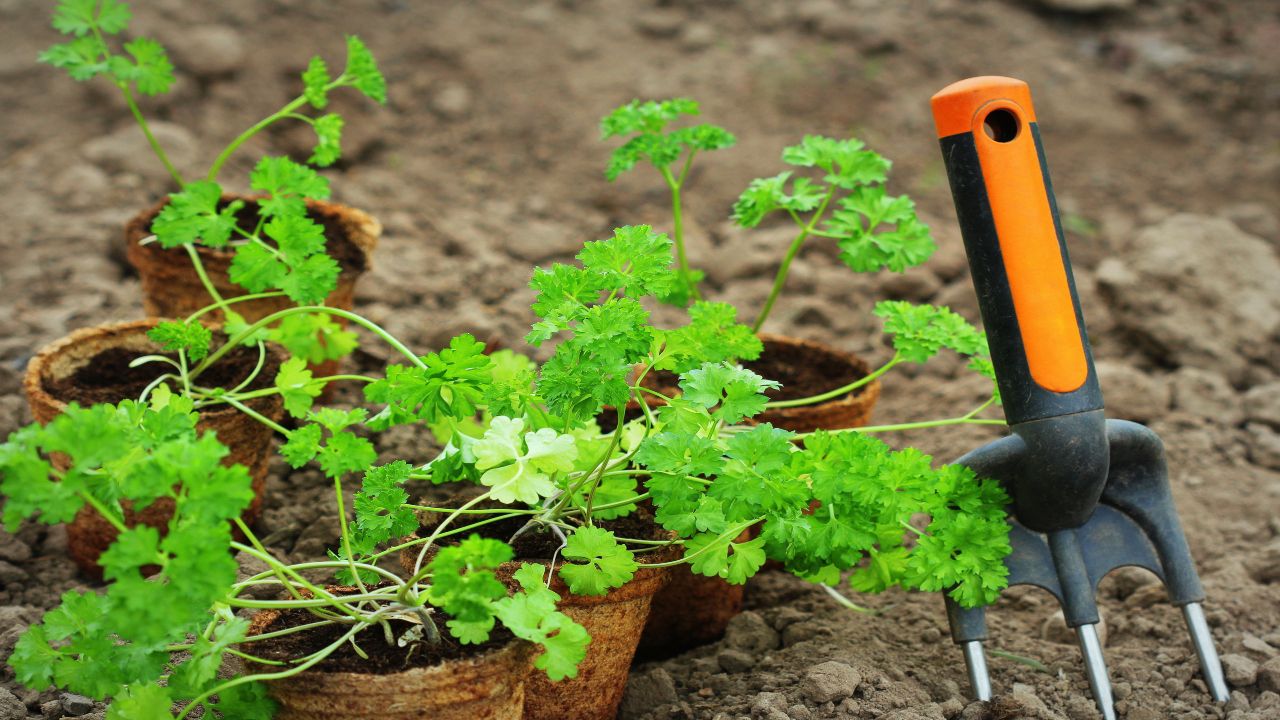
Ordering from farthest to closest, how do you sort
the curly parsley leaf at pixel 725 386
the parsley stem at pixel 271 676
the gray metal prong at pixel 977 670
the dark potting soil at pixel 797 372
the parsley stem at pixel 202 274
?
the dark potting soil at pixel 797 372 → the parsley stem at pixel 202 274 → the gray metal prong at pixel 977 670 → the curly parsley leaf at pixel 725 386 → the parsley stem at pixel 271 676

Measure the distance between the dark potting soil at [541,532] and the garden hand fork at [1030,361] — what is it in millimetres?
511

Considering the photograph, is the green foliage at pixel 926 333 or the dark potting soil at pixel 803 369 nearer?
the green foliage at pixel 926 333

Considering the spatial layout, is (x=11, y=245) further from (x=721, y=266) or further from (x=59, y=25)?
(x=721, y=266)

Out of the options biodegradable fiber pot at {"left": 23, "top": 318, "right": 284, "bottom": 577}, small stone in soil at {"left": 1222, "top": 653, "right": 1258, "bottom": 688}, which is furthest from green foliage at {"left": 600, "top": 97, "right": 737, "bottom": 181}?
small stone in soil at {"left": 1222, "top": 653, "right": 1258, "bottom": 688}

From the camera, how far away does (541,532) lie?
5.98ft

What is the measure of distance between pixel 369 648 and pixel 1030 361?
1079 mm

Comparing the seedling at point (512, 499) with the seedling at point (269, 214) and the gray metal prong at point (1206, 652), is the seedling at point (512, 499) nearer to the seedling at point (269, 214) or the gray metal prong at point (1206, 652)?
the seedling at point (269, 214)

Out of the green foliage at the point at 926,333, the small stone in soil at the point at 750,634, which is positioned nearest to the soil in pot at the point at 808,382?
the green foliage at the point at 926,333

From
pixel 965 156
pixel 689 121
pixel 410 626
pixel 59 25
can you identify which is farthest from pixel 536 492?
pixel 689 121

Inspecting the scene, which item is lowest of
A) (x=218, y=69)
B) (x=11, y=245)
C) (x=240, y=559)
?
(x=240, y=559)

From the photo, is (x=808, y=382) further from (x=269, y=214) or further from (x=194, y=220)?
(x=194, y=220)

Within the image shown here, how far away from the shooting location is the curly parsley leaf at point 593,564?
62.7 inches

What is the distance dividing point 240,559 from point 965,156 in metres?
1.44

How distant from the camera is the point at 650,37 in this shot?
4.76 meters
